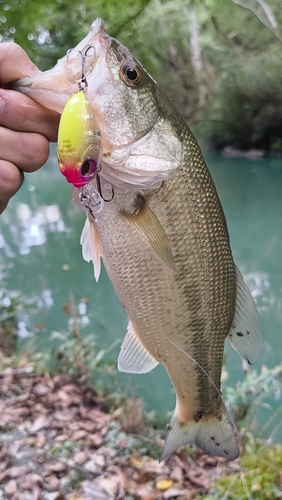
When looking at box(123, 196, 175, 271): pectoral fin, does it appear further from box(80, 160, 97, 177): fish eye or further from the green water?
the green water

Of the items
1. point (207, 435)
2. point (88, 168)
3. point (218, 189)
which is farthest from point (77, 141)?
point (218, 189)

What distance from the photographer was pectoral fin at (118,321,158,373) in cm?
156

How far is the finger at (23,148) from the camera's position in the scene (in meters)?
1.09

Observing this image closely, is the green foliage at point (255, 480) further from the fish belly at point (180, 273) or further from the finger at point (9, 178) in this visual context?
Result: the finger at point (9, 178)

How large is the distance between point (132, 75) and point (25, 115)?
32 cm

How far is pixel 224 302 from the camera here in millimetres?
1453

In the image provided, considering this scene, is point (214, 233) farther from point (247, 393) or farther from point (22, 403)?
point (22, 403)

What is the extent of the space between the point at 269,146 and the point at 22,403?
1913 cm

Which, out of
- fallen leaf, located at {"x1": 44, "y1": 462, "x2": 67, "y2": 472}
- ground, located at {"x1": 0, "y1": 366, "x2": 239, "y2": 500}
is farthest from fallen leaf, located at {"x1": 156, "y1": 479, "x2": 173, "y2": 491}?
fallen leaf, located at {"x1": 44, "y1": 462, "x2": 67, "y2": 472}

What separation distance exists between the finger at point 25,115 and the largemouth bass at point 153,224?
0.03m

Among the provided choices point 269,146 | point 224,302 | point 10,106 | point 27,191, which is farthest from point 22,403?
point 269,146

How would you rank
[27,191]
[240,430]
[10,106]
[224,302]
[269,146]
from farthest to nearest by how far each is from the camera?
[269,146] → [27,191] → [240,430] → [224,302] → [10,106]

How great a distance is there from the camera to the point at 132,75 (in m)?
1.15

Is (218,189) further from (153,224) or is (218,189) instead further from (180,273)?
(153,224)
